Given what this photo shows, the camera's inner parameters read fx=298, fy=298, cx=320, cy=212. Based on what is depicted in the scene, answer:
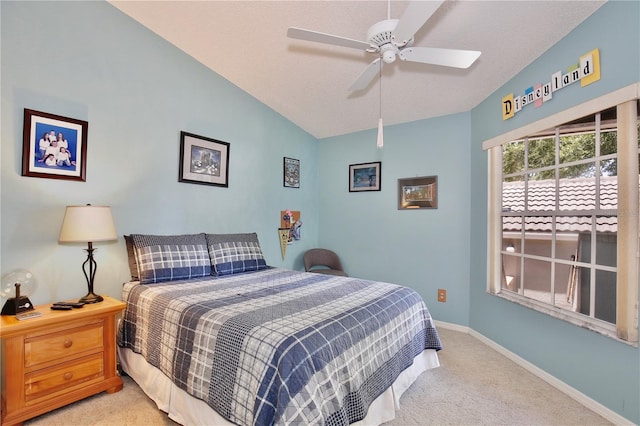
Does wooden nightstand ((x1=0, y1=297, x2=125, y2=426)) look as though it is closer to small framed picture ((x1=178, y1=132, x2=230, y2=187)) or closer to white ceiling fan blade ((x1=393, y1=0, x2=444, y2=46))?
small framed picture ((x1=178, y1=132, x2=230, y2=187))

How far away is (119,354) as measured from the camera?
2.34 metres

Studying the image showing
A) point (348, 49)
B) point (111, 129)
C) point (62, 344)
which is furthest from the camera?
point (348, 49)

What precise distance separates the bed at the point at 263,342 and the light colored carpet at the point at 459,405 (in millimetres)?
107

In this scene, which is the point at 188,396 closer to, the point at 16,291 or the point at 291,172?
the point at 16,291

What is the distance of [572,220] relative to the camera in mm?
2199

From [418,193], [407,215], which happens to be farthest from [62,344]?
[418,193]

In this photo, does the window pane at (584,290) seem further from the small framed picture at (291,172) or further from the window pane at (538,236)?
the small framed picture at (291,172)

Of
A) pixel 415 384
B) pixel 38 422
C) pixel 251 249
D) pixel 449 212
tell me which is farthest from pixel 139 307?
pixel 449 212

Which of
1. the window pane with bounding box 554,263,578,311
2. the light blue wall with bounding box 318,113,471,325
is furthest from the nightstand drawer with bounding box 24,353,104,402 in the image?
the window pane with bounding box 554,263,578,311

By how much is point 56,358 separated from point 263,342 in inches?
59.6

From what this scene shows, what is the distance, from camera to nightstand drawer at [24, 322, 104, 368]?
69.5 inches

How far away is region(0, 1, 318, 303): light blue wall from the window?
8.97ft

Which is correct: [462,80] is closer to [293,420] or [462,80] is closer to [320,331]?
[320,331]

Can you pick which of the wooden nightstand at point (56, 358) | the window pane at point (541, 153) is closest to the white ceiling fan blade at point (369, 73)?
the window pane at point (541, 153)
